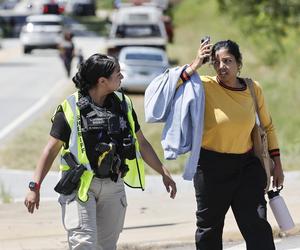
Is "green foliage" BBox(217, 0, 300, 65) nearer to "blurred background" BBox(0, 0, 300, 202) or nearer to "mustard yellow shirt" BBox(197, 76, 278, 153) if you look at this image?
"blurred background" BBox(0, 0, 300, 202)

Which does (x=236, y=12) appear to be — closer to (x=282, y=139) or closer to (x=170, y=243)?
(x=282, y=139)

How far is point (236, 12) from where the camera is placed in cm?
3316

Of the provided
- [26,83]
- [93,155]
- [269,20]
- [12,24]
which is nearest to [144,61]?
[26,83]

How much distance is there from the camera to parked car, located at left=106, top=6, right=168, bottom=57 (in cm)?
3086

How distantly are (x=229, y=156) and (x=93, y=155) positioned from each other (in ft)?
3.00

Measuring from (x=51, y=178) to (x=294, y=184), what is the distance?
11.5 ft

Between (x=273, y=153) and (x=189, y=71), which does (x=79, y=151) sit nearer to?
(x=189, y=71)

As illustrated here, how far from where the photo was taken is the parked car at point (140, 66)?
84.0 ft

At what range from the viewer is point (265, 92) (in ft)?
73.5

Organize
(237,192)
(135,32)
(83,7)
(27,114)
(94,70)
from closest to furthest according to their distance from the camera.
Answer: (94,70)
(237,192)
(27,114)
(135,32)
(83,7)

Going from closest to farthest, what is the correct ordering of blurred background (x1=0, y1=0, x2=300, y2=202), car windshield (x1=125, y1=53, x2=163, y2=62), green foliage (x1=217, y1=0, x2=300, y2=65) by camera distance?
blurred background (x1=0, y1=0, x2=300, y2=202) → car windshield (x1=125, y1=53, x2=163, y2=62) → green foliage (x1=217, y1=0, x2=300, y2=65)

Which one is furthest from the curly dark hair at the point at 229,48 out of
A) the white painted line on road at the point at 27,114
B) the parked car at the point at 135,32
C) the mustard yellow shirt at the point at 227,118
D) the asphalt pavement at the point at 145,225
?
the parked car at the point at 135,32

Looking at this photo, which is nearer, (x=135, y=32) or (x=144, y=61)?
(x=144, y=61)

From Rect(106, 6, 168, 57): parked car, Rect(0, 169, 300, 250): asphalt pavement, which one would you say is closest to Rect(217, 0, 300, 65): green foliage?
Rect(106, 6, 168, 57): parked car
